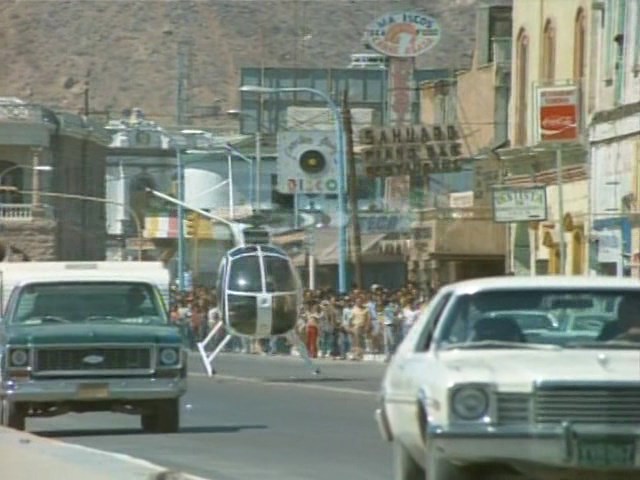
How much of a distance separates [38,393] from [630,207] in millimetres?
26041

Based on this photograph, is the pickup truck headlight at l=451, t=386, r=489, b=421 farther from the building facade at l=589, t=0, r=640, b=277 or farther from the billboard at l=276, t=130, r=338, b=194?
the billboard at l=276, t=130, r=338, b=194

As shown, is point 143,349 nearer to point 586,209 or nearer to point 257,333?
point 257,333

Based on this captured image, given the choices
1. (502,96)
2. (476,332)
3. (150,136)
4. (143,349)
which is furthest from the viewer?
(150,136)

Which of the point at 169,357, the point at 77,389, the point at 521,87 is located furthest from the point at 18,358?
the point at 521,87

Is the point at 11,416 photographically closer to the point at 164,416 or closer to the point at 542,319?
the point at 164,416

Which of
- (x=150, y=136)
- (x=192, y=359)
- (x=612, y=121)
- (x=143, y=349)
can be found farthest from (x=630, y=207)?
(x=150, y=136)

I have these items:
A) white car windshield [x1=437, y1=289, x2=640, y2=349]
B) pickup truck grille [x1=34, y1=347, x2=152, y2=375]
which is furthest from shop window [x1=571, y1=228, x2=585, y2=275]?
white car windshield [x1=437, y1=289, x2=640, y2=349]

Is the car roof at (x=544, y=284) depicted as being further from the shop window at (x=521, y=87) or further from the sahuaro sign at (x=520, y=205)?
the shop window at (x=521, y=87)

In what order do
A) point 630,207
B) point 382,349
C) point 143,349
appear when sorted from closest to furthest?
point 143,349 < point 630,207 < point 382,349

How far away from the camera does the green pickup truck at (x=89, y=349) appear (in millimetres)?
25156

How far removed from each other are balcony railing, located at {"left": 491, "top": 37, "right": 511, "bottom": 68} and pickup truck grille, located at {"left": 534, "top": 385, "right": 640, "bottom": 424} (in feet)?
193

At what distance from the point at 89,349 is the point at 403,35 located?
58.0m

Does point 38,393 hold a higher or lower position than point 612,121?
lower

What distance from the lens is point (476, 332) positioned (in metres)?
16.2
